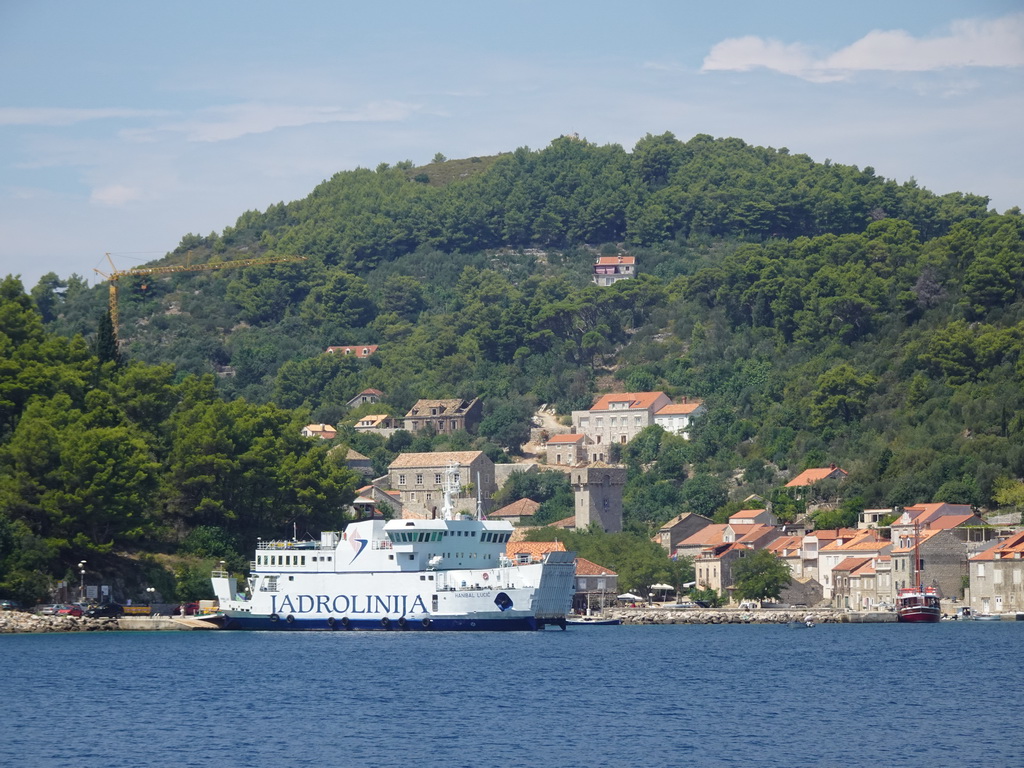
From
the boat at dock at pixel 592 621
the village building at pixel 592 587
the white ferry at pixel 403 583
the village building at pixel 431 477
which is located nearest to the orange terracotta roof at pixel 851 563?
the village building at pixel 592 587

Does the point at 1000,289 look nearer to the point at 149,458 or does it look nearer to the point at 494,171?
the point at 149,458

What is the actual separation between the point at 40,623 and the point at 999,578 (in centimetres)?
4398

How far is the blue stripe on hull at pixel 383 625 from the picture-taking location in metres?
70.1

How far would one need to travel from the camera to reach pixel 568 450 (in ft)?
417

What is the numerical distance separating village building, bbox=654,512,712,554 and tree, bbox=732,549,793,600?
10309 mm

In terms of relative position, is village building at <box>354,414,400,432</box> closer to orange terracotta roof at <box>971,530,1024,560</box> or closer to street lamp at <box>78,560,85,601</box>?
orange terracotta roof at <box>971,530,1024,560</box>

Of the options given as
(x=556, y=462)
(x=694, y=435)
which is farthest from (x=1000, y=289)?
(x=556, y=462)

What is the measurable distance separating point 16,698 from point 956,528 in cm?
5466

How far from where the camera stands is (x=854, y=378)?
114000 millimetres

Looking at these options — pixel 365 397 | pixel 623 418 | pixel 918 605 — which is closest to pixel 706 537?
pixel 918 605

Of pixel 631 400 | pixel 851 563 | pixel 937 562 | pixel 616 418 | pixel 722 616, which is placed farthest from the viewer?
pixel 631 400

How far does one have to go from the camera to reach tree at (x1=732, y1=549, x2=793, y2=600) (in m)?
90.8

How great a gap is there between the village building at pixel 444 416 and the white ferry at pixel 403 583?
201 feet

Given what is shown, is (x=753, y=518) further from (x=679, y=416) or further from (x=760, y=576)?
(x=679, y=416)
